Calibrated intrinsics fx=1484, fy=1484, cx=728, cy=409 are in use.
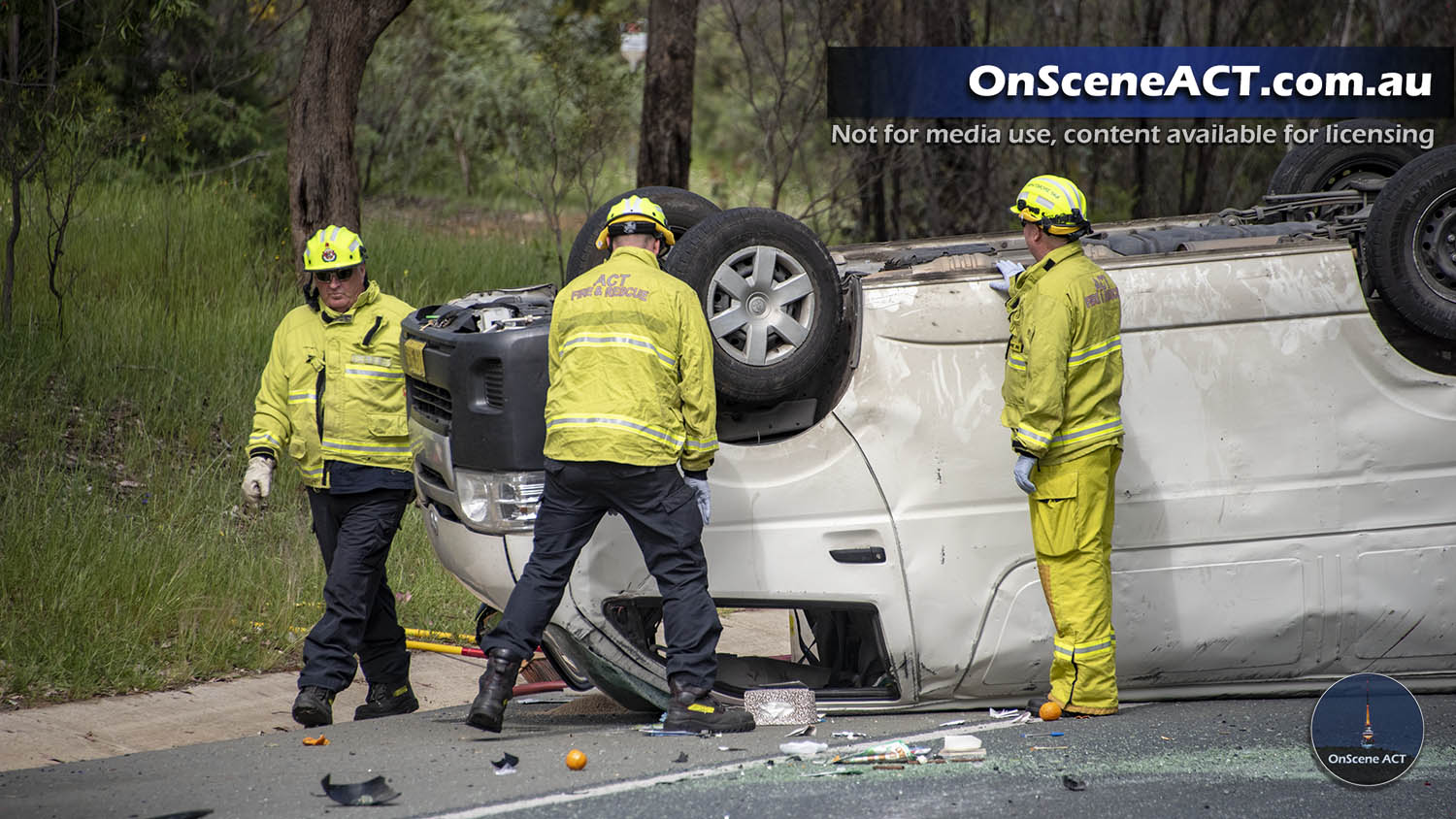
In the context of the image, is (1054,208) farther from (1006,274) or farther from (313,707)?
(313,707)

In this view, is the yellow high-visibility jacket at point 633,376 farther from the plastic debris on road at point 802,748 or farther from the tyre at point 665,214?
the plastic debris on road at point 802,748

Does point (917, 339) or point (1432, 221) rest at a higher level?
point (1432, 221)

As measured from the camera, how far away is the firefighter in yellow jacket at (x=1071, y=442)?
4.59 meters

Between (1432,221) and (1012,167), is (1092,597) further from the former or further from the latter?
(1012,167)

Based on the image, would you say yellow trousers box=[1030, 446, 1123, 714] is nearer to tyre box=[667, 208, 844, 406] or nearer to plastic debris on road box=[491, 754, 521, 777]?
tyre box=[667, 208, 844, 406]

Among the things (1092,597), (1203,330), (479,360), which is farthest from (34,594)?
(1203,330)

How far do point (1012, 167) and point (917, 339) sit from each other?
33.4 ft

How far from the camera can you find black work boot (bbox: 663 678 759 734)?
15.3 ft

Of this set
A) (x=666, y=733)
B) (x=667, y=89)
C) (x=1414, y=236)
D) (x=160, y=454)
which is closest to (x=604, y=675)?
(x=666, y=733)

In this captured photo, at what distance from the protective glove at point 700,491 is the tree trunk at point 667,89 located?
7.79 metres

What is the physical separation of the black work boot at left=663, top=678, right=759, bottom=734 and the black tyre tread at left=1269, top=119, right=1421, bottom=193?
11.0ft

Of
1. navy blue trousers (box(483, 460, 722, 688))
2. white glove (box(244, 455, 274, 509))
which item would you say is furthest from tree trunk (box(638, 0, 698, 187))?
navy blue trousers (box(483, 460, 722, 688))

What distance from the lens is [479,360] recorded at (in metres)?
4.66

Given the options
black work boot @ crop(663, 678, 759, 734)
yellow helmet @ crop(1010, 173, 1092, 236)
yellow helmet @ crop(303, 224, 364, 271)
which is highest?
yellow helmet @ crop(1010, 173, 1092, 236)
